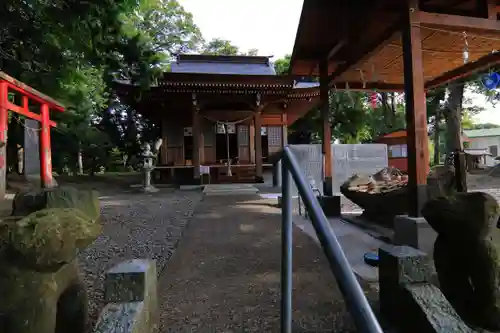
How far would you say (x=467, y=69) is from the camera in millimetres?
6957

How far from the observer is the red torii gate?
6.07 meters

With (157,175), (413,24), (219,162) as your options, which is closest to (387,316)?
(413,24)

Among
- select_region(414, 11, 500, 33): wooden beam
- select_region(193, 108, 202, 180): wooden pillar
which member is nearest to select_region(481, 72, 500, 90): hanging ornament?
select_region(414, 11, 500, 33): wooden beam

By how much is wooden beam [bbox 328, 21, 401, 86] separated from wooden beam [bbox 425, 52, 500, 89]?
2716mm

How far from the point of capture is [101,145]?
19.4 metres

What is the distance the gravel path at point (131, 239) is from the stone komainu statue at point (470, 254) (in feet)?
8.19

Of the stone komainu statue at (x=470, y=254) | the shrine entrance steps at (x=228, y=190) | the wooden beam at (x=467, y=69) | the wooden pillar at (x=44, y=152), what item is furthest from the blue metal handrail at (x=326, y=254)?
the shrine entrance steps at (x=228, y=190)

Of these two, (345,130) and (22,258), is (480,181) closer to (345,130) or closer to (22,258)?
(22,258)

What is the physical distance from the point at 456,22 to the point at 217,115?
37.4 feet

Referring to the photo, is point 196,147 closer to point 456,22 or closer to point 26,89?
point 26,89

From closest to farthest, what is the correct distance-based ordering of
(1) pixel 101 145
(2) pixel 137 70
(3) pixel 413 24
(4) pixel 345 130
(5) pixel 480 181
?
(3) pixel 413 24, (5) pixel 480 181, (2) pixel 137 70, (1) pixel 101 145, (4) pixel 345 130

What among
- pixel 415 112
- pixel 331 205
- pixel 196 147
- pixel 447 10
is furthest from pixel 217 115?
pixel 415 112

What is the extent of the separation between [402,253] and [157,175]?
14048mm

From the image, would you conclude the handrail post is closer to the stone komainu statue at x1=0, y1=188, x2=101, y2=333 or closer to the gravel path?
the stone komainu statue at x1=0, y1=188, x2=101, y2=333
